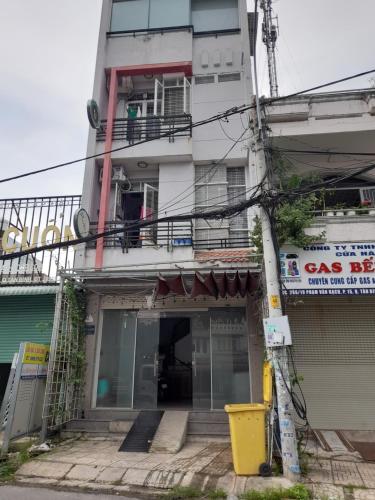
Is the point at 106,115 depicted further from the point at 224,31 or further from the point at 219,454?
the point at 219,454

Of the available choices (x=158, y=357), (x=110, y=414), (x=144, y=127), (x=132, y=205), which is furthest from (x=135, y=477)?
(x=144, y=127)

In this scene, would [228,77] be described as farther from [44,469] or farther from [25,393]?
[44,469]

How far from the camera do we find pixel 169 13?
11.2 metres

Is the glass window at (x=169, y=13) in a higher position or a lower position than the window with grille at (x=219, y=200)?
higher

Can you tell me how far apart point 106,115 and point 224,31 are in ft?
15.6

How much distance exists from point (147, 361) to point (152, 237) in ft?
10.3

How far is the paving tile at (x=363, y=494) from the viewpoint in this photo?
4.11m

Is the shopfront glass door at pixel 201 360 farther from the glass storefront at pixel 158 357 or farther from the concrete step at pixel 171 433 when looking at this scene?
the concrete step at pixel 171 433

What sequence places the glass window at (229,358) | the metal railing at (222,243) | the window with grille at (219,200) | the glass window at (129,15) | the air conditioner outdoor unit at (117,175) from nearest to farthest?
the glass window at (229,358)
the metal railing at (222,243)
the window with grille at (219,200)
the air conditioner outdoor unit at (117,175)
the glass window at (129,15)

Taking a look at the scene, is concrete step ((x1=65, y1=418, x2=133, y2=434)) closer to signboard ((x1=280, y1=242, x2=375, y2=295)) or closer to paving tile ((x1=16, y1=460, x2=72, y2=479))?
paving tile ((x1=16, y1=460, x2=72, y2=479))

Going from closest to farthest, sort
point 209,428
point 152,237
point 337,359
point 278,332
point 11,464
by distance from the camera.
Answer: point 278,332 < point 11,464 < point 209,428 < point 337,359 < point 152,237

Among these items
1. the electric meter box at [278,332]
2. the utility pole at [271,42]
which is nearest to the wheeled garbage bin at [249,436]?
the electric meter box at [278,332]

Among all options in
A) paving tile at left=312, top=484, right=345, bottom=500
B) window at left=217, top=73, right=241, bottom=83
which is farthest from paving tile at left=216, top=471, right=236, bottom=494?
window at left=217, top=73, right=241, bottom=83

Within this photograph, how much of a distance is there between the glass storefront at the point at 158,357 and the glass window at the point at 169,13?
9.53m
